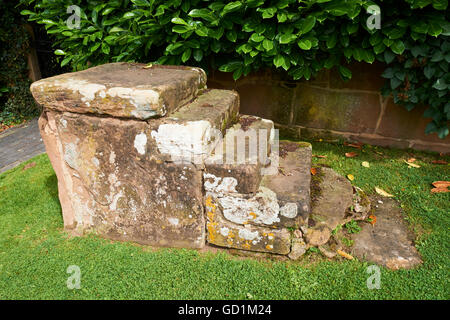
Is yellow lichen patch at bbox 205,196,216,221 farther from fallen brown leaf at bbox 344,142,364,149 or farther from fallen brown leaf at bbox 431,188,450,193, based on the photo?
fallen brown leaf at bbox 344,142,364,149

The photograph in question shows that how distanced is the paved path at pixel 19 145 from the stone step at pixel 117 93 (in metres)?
2.26

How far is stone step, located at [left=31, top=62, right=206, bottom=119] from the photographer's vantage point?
191cm

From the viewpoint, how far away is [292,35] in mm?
2574

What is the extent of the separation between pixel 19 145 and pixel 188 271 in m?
3.67

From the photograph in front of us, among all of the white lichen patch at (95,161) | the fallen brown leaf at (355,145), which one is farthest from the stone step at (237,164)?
the fallen brown leaf at (355,145)

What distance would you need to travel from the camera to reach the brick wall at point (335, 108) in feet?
11.0

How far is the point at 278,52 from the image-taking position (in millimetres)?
2752

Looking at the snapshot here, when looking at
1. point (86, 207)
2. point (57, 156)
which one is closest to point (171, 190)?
point (86, 207)

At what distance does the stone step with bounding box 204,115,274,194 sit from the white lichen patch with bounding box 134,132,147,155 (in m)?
0.41

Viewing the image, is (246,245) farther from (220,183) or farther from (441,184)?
(441,184)

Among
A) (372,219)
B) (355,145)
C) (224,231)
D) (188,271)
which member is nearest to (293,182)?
(224,231)

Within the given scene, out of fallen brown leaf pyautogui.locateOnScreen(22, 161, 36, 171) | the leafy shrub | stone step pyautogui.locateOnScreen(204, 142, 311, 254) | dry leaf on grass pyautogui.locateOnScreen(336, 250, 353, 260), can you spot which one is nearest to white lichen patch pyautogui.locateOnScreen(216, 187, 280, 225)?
stone step pyautogui.locateOnScreen(204, 142, 311, 254)

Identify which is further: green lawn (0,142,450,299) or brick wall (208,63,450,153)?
brick wall (208,63,450,153)

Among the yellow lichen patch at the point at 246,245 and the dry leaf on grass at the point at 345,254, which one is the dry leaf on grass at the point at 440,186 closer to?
the dry leaf on grass at the point at 345,254
